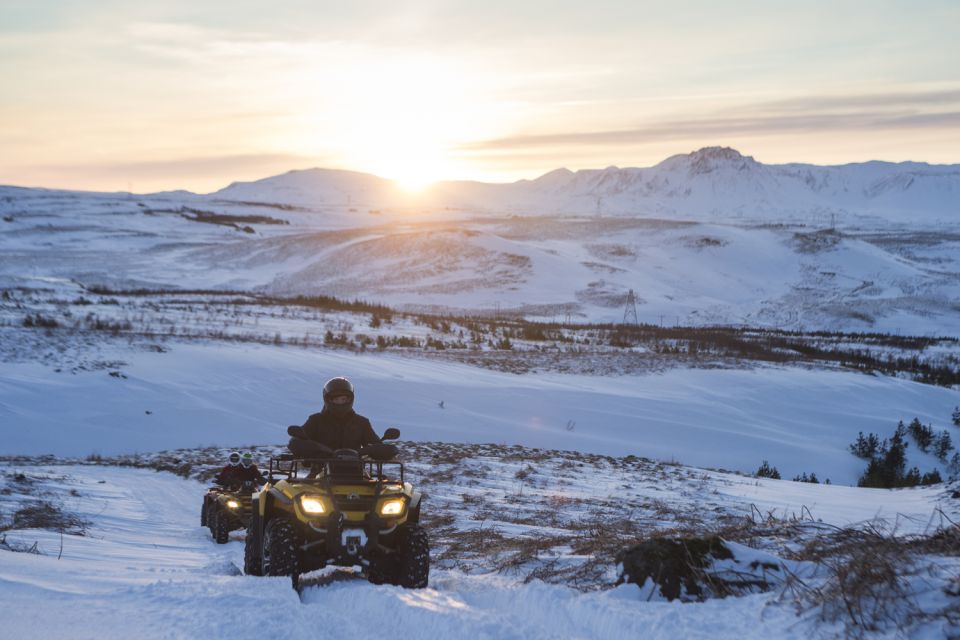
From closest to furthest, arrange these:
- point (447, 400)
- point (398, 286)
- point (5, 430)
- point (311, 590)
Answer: point (311, 590) → point (5, 430) → point (447, 400) → point (398, 286)

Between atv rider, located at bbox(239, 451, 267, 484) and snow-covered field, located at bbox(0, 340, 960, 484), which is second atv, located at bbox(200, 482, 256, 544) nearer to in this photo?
atv rider, located at bbox(239, 451, 267, 484)

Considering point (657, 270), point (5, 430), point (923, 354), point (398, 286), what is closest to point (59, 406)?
point (5, 430)

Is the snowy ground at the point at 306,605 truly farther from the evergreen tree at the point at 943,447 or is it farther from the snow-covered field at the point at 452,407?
the evergreen tree at the point at 943,447

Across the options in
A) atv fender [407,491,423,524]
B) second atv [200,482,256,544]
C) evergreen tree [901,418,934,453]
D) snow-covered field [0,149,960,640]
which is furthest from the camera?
evergreen tree [901,418,934,453]

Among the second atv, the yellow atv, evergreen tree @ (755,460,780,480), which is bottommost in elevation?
evergreen tree @ (755,460,780,480)

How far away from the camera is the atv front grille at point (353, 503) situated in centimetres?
609

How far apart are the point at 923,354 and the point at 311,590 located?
141ft

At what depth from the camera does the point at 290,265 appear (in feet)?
261

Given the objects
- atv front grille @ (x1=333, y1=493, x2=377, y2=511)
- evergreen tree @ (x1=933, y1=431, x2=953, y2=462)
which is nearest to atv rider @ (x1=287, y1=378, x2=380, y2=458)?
atv front grille @ (x1=333, y1=493, x2=377, y2=511)

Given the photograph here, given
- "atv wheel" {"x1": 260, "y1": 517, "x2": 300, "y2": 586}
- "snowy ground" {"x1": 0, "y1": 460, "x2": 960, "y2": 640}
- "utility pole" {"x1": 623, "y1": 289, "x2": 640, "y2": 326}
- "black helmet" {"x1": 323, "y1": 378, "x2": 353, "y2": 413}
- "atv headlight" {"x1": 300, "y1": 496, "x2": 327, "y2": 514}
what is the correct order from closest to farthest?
1. "snowy ground" {"x1": 0, "y1": 460, "x2": 960, "y2": 640}
2. "atv wheel" {"x1": 260, "y1": 517, "x2": 300, "y2": 586}
3. "atv headlight" {"x1": 300, "y1": 496, "x2": 327, "y2": 514}
4. "black helmet" {"x1": 323, "y1": 378, "x2": 353, "y2": 413}
5. "utility pole" {"x1": 623, "y1": 289, "x2": 640, "y2": 326}

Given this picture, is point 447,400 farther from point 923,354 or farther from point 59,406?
point 923,354

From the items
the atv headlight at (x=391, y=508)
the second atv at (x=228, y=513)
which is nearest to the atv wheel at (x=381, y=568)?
the atv headlight at (x=391, y=508)

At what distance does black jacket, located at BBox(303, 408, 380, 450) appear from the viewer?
708 cm

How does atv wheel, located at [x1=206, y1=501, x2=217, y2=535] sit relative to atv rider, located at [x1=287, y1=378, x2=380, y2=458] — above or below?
below
